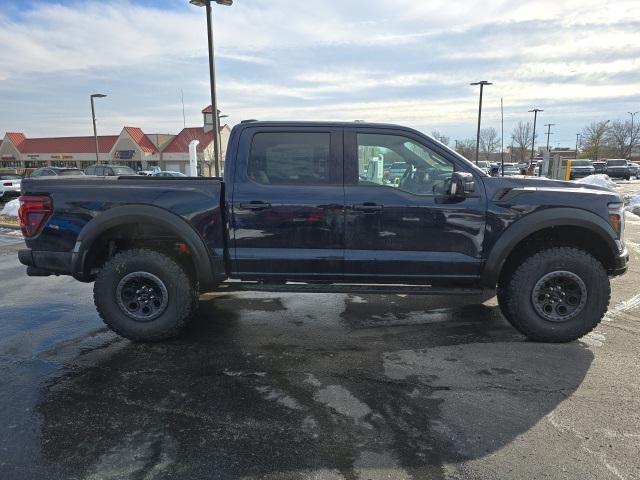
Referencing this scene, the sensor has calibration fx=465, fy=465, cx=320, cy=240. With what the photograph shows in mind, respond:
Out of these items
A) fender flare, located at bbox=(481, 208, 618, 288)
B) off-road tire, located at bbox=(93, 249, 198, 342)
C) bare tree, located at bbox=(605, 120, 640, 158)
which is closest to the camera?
fender flare, located at bbox=(481, 208, 618, 288)

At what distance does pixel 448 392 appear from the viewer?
11.3 ft

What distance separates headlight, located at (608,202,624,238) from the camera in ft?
13.7

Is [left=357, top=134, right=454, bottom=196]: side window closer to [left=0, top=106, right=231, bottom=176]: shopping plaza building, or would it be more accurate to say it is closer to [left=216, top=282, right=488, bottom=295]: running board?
[left=216, top=282, right=488, bottom=295]: running board

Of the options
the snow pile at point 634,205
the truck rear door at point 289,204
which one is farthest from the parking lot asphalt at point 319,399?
the snow pile at point 634,205

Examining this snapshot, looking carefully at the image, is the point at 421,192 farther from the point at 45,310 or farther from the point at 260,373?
the point at 45,310

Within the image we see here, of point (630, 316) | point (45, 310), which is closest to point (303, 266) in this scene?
point (45, 310)

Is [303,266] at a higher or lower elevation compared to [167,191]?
lower

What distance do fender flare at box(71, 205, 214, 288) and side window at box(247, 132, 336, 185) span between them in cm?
78

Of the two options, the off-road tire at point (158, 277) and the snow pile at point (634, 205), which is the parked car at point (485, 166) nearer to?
the off-road tire at point (158, 277)

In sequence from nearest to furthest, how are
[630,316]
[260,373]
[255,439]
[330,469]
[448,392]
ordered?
1. [330,469]
2. [255,439]
3. [448,392]
4. [260,373]
5. [630,316]

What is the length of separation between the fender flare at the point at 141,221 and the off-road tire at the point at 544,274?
288 centimetres

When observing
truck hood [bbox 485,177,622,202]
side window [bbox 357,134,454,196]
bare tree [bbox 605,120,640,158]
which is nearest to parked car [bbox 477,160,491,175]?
truck hood [bbox 485,177,622,202]

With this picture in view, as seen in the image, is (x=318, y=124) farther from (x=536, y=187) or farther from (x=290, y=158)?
(x=536, y=187)

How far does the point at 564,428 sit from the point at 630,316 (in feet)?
9.26
